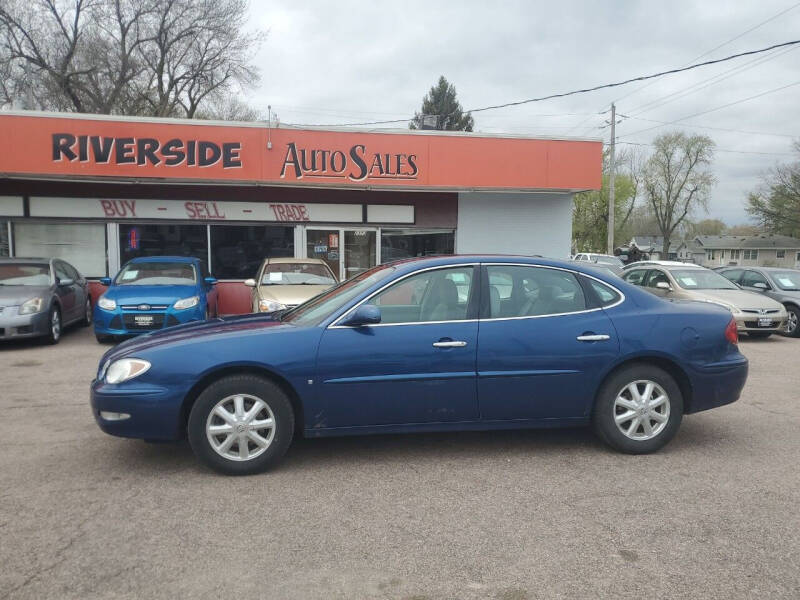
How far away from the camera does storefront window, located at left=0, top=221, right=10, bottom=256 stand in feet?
45.9

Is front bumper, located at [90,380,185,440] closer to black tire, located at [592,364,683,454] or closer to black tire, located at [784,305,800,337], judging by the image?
black tire, located at [592,364,683,454]

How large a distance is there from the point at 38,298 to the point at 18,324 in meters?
0.54

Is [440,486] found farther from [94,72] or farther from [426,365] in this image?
[94,72]

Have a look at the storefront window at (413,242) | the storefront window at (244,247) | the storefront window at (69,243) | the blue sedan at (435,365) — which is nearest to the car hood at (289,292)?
the storefront window at (244,247)

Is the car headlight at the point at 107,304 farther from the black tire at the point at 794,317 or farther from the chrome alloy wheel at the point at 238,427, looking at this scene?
the black tire at the point at 794,317

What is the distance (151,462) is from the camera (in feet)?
15.1

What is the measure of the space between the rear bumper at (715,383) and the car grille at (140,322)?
7.81 metres

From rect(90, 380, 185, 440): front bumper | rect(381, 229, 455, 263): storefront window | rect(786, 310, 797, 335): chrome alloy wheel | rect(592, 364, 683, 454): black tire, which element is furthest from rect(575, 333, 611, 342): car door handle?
rect(381, 229, 455, 263): storefront window

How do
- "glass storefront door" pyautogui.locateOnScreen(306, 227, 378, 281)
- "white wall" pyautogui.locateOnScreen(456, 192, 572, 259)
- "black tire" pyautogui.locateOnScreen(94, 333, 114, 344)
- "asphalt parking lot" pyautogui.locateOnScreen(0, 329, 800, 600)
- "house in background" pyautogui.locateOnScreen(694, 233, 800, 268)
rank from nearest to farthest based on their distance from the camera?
"asphalt parking lot" pyautogui.locateOnScreen(0, 329, 800, 600)
"black tire" pyautogui.locateOnScreen(94, 333, 114, 344)
"glass storefront door" pyautogui.locateOnScreen(306, 227, 378, 281)
"white wall" pyautogui.locateOnScreen(456, 192, 572, 259)
"house in background" pyautogui.locateOnScreen(694, 233, 800, 268)

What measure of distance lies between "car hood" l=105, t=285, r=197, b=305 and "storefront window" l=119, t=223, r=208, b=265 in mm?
4069

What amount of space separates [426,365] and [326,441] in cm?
125

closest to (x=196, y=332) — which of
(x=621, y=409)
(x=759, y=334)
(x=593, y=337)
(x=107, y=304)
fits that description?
(x=593, y=337)

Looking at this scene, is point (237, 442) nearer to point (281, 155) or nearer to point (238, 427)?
point (238, 427)

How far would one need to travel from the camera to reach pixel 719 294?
39.3 ft
